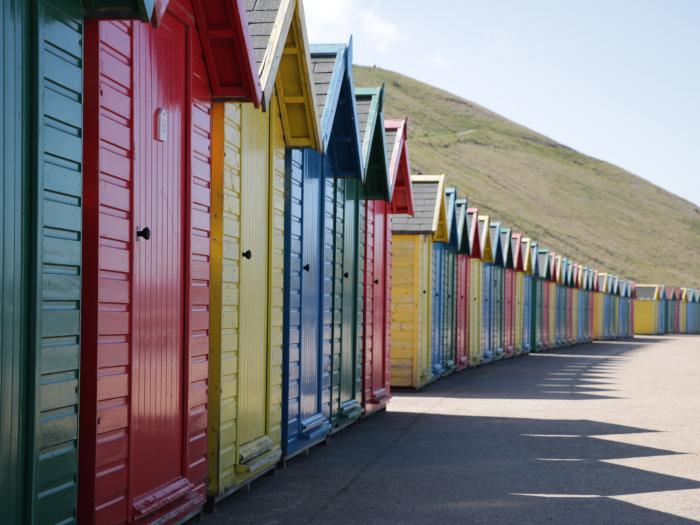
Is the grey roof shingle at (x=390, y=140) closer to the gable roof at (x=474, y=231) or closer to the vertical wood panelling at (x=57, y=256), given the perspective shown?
the gable roof at (x=474, y=231)

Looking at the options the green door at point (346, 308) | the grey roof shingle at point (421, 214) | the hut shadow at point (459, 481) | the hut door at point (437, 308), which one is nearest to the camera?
the hut shadow at point (459, 481)

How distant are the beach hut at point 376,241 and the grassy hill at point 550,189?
9137 centimetres

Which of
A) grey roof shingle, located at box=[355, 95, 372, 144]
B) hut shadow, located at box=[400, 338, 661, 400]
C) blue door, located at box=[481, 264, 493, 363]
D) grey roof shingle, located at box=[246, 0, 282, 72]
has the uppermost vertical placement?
grey roof shingle, located at box=[355, 95, 372, 144]

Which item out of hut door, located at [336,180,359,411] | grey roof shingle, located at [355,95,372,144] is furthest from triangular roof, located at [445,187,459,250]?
hut door, located at [336,180,359,411]

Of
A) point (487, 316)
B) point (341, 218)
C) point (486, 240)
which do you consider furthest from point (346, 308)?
point (487, 316)

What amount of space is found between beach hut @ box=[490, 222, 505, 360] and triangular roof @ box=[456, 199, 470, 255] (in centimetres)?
510

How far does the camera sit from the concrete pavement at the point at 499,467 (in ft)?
26.7

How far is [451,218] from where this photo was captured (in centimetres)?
2439

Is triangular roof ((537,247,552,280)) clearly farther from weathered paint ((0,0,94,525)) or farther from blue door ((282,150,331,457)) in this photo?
weathered paint ((0,0,94,525))

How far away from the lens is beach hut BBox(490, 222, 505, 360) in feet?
105

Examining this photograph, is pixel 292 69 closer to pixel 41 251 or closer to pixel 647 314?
pixel 41 251

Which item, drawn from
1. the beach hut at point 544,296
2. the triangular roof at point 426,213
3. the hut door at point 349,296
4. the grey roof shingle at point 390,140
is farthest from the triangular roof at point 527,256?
the hut door at point 349,296

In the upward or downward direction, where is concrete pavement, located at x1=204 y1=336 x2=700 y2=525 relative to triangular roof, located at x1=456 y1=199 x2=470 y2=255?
downward

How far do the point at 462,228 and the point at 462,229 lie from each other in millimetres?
66
